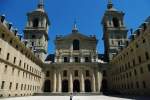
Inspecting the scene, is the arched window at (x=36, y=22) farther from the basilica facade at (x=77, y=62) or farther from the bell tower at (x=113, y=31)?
the bell tower at (x=113, y=31)

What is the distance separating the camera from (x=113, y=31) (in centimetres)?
5728

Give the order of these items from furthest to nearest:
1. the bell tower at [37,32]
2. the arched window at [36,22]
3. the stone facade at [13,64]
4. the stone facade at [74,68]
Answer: the arched window at [36,22] → the bell tower at [37,32] → the stone facade at [74,68] → the stone facade at [13,64]

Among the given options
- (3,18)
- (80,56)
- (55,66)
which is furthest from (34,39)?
(3,18)

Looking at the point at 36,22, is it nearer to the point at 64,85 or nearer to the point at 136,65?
the point at 64,85

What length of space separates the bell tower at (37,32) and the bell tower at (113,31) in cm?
2298

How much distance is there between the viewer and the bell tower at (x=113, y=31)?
55078mm

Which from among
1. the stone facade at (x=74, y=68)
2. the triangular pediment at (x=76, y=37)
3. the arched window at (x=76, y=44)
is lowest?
the stone facade at (x=74, y=68)

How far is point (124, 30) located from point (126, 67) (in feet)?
74.4

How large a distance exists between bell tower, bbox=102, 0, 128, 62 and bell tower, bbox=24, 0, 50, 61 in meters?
23.0

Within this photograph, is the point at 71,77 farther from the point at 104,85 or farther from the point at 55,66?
the point at 104,85

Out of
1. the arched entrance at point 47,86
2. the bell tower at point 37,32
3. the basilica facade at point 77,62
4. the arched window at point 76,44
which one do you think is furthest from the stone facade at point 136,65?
the bell tower at point 37,32

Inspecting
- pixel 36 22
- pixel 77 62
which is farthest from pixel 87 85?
pixel 36 22

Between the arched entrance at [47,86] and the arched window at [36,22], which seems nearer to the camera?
the arched entrance at [47,86]

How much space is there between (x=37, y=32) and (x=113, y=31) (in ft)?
90.5
